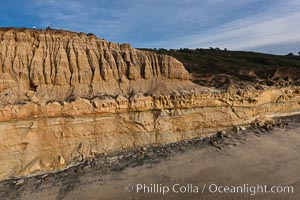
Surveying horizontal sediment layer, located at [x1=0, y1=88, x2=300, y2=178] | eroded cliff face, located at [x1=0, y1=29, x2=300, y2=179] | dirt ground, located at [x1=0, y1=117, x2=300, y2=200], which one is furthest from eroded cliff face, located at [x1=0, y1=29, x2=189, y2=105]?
dirt ground, located at [x1=0, y1=117, x2=300, y2=200]

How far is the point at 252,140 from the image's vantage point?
13.7 meters

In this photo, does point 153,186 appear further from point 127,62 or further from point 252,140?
point 252,140

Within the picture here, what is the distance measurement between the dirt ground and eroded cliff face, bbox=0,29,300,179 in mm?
794

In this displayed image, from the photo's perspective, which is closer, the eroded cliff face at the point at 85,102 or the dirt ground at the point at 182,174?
the dirt ground at the point at 182,174

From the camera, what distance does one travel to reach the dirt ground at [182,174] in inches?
340

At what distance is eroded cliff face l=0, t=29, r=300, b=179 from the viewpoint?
9.59 meters

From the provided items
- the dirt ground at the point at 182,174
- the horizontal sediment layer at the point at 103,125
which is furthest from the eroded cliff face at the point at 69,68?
the dirt ground at the point at 182,174

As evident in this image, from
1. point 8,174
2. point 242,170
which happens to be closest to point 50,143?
point 8,174

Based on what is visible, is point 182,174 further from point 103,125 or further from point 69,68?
point 69,68

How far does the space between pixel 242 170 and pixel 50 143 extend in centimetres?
879

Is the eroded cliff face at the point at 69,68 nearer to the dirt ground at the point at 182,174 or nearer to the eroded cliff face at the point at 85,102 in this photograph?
the eroded cliff face at the point at 85,102

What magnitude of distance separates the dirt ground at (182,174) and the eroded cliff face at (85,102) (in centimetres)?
79

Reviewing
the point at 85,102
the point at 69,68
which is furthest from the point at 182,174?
the point at 69,68

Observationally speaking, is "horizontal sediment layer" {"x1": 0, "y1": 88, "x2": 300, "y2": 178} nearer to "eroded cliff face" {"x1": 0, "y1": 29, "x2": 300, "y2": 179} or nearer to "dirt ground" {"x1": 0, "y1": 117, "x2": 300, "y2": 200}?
"eroded cliff face" {"x1": 0, "y1": 29, "x2": 300, "y2": 179}
